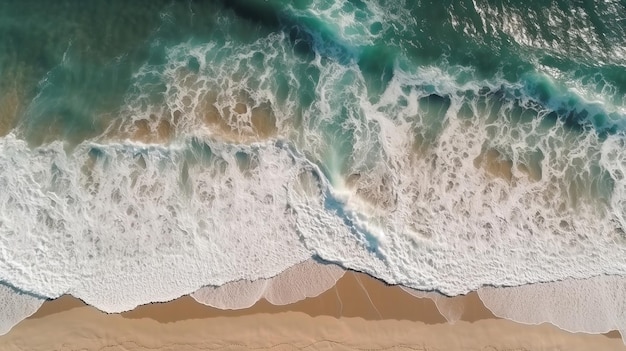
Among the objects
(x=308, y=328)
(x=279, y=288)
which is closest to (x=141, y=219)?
(x=279, y=288)

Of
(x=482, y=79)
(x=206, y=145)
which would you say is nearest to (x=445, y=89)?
(x=482, y=79)

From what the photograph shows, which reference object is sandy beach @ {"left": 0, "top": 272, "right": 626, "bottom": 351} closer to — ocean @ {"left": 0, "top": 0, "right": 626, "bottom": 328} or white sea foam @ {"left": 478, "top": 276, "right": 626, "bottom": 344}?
white sea foam @ {"left": 478, "top": 276, "right": 626, "bottom": 344}

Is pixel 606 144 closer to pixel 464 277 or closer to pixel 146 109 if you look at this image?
pixel 464 277

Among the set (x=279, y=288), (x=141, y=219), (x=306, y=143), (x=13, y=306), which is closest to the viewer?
(x=13, y=306)

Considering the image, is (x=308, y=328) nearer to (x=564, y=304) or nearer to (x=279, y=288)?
(x=279, y=288)

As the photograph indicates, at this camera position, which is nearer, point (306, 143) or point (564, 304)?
point (564, 304)

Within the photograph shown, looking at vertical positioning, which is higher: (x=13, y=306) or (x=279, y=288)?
(x=279, y=288)

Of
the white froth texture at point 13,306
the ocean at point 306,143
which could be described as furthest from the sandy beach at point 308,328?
the ocean at point 306,143
